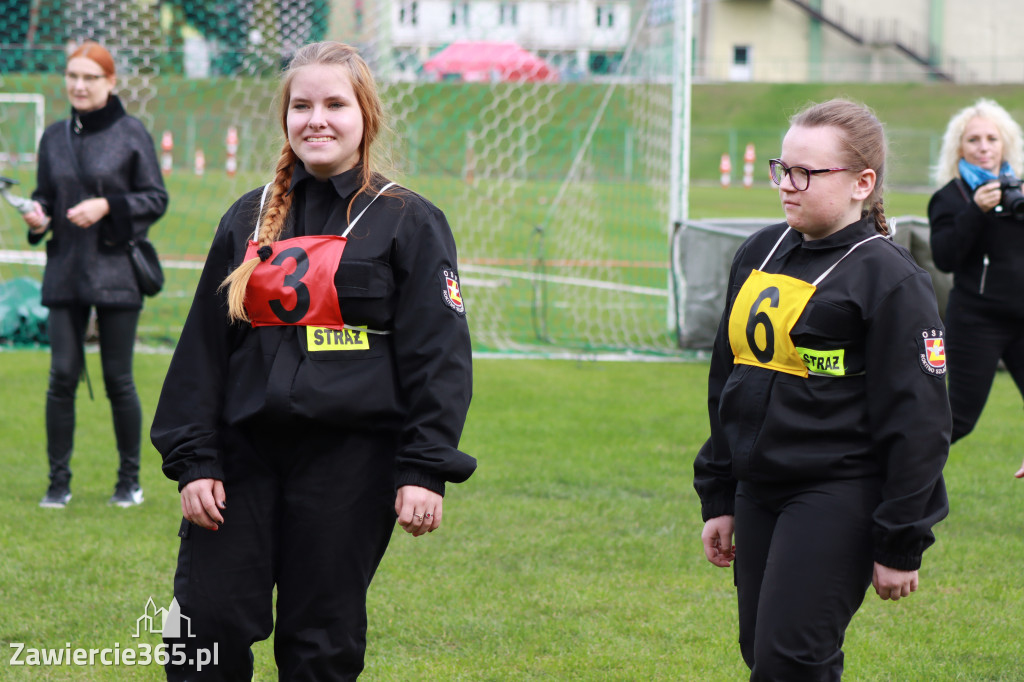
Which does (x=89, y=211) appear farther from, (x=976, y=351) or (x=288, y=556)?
(x=976, y=351)

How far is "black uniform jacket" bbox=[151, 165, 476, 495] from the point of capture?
2.56 metres

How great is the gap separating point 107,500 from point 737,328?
3903 millimetres

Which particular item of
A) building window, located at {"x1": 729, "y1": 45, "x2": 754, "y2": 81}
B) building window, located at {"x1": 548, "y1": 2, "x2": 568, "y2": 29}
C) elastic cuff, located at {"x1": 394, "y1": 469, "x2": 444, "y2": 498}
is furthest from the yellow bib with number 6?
building window, located at {"x1": 729, "y1": 45, "x2": 754, "y2": 81}

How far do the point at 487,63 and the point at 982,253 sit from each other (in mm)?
7130

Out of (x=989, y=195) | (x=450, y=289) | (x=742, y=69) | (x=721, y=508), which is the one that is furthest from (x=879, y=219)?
(x=742, y=69)

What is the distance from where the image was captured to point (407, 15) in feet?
36.5

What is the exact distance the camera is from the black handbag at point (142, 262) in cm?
536

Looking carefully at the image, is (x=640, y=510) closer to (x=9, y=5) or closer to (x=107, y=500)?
(x=107, y=500)

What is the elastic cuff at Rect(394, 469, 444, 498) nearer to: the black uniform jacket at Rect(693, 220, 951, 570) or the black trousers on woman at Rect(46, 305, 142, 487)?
the black uniform jacket at Rect(693, 220, 951, 570)

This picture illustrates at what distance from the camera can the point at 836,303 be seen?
2.63 metres

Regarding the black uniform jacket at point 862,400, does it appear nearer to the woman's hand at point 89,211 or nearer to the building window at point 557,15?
the woman's hand at point 89,211

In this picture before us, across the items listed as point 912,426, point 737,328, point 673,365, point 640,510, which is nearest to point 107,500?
point 640,510

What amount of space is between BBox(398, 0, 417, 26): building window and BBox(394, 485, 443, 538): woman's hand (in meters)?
9.11

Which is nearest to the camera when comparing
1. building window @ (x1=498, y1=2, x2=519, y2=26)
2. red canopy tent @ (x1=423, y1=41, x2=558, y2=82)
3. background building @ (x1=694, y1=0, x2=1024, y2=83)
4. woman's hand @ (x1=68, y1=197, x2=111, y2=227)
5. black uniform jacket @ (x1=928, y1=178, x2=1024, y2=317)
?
woman's hand @ (x1=68, y1=197, x2=111, y2=227)
